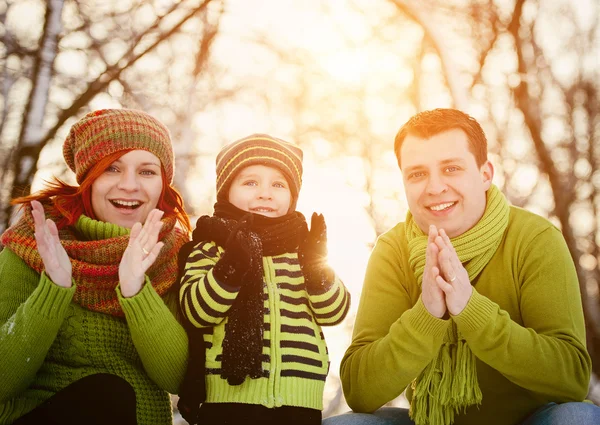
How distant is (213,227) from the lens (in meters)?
2.09

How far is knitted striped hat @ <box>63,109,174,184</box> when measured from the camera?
223 centimetres

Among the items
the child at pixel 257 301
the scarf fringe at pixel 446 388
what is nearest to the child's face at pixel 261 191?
the child at pixel 257 301

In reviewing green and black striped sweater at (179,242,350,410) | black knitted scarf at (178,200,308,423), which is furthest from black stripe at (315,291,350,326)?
black knitted scarf at (178,200,308,423)

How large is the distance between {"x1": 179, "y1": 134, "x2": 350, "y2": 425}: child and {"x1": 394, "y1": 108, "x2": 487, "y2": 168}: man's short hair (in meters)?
0.55

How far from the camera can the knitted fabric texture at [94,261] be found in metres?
2.11

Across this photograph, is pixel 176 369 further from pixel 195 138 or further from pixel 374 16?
pixel 374 16

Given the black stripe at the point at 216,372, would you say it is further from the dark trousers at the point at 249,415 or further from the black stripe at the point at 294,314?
the black stripe at the point at 294,314

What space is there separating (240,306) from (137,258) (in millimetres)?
374

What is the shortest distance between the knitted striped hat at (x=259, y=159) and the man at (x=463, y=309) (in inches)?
18.0

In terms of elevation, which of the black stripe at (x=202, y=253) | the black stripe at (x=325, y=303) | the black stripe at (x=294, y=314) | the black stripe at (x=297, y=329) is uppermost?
the black stripe at (x=202, y=253)

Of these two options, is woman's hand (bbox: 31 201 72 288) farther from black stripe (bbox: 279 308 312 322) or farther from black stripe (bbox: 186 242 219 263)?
black stripe (bbox: 279 308 312 322)

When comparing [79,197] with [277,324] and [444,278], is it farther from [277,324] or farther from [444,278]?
[444,278]

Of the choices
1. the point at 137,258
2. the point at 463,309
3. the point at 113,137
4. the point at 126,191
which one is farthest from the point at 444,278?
the point at 113,137

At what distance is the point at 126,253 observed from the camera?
194cm
